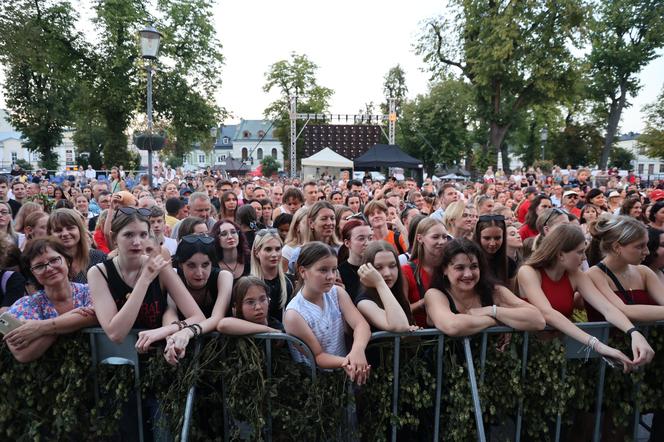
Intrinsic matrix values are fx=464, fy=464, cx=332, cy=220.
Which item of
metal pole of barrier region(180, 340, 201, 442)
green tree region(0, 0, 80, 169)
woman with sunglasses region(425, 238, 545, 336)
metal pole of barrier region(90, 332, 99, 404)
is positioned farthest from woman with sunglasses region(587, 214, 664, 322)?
green tree region(0, 0, 80, 169)

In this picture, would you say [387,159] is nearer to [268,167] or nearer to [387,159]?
[387,159]

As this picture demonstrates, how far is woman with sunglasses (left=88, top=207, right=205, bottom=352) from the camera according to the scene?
9.00ft

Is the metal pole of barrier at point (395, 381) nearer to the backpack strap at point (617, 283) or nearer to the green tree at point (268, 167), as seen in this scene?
the backpack strap at point (617, 283)

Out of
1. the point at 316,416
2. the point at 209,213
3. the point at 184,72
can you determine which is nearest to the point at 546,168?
the point at 184,72

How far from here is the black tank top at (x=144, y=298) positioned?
2.99 m

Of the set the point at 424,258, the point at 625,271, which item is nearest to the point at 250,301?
the point at 424,258

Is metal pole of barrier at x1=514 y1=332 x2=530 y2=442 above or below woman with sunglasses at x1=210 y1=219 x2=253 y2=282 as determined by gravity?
below

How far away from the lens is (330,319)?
3.02 metres

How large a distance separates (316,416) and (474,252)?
1464 mm

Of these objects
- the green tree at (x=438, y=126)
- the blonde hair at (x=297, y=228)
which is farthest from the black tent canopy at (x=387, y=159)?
the green tree at (x=438, y=126)

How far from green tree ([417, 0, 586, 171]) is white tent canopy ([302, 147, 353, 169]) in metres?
10.9

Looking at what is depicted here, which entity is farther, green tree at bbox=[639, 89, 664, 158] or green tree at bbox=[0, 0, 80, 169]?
green tree at bbox=[639, 89, 664, 158]

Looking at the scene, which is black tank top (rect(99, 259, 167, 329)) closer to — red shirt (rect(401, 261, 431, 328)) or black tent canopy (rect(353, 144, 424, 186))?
red shirt (rect(401, 261, 431, 328))

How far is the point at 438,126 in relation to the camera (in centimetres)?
4334
